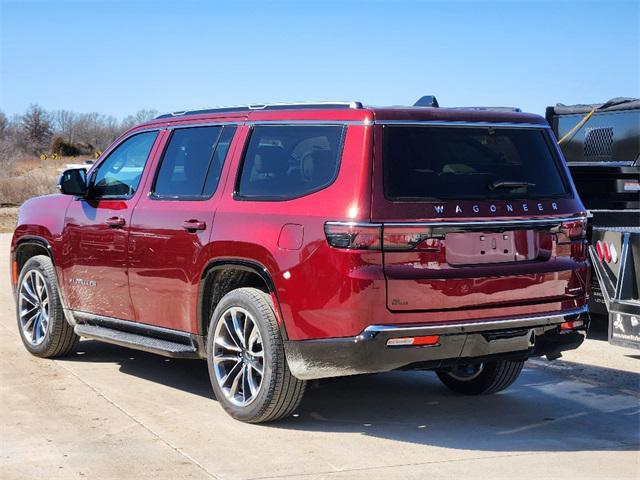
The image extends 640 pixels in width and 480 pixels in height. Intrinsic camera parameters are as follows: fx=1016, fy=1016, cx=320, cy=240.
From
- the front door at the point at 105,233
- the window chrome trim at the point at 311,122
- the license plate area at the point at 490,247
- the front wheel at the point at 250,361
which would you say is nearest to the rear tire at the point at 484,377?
the license plate area at the point at 490,247

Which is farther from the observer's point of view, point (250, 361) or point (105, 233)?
point (105, 233)

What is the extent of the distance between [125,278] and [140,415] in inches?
44.8

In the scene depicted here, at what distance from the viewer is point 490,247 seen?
5.81m

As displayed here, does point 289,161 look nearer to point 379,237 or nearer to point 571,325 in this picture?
point 379,237

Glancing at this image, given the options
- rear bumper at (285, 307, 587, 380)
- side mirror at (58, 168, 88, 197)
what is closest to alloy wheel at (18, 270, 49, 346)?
side mirror at (58, 168, 88, 197)

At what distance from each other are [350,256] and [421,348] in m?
0.65

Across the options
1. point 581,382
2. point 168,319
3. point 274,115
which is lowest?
point 581,382

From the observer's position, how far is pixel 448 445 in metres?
5.81

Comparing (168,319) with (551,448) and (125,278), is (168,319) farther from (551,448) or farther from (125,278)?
(551,448)

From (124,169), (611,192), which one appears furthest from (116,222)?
(611,192)

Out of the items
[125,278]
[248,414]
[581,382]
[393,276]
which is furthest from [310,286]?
[581,382]

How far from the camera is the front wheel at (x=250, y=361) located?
19.4 ft

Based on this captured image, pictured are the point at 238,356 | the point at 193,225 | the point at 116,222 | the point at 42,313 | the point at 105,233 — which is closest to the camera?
the point at 238,356

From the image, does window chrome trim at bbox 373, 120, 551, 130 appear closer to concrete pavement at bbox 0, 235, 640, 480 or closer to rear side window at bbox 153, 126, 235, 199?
rear side window at bbox 153, 126, 235, 199
